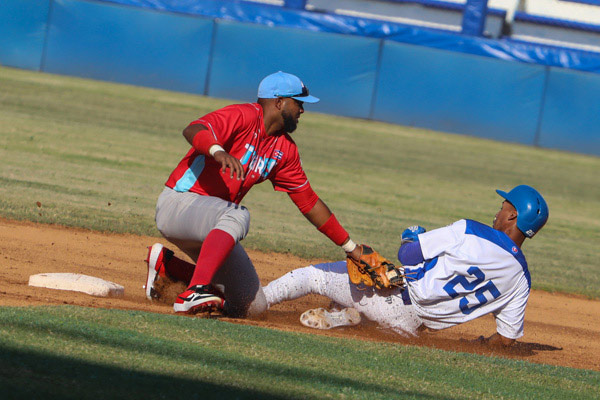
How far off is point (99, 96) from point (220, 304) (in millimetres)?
15233

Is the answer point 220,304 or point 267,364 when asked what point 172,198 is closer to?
point 220,304

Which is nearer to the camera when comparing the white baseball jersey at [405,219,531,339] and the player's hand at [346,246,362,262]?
the white baseball jersey at [405,219,531,339]

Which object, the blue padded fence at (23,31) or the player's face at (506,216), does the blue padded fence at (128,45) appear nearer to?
the blue padded fence at (23,31)

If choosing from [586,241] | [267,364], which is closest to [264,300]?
[267,364]

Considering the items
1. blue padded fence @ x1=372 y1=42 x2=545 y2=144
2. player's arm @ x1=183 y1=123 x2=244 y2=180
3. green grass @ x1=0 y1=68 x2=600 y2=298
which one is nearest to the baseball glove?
player's arm @ x1=183 y1=123 x2=244 y2=180

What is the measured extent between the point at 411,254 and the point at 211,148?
1422 millimetres

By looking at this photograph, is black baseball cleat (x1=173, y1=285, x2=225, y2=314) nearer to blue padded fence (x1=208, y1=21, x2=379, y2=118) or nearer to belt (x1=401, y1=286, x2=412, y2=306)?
belt (x1=401, y1=286, x2=412, y2=306)

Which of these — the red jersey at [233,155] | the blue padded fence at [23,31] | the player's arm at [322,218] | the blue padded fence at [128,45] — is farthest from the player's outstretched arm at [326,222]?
the blue padded fence at [23,31]

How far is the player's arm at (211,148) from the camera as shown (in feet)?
14.3

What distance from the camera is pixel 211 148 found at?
4.48m

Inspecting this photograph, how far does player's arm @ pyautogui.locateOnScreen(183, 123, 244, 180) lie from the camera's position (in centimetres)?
437

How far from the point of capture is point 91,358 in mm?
3422

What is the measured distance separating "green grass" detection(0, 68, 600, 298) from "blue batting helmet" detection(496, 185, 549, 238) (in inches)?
122

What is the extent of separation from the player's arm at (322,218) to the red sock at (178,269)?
2.67 feet
